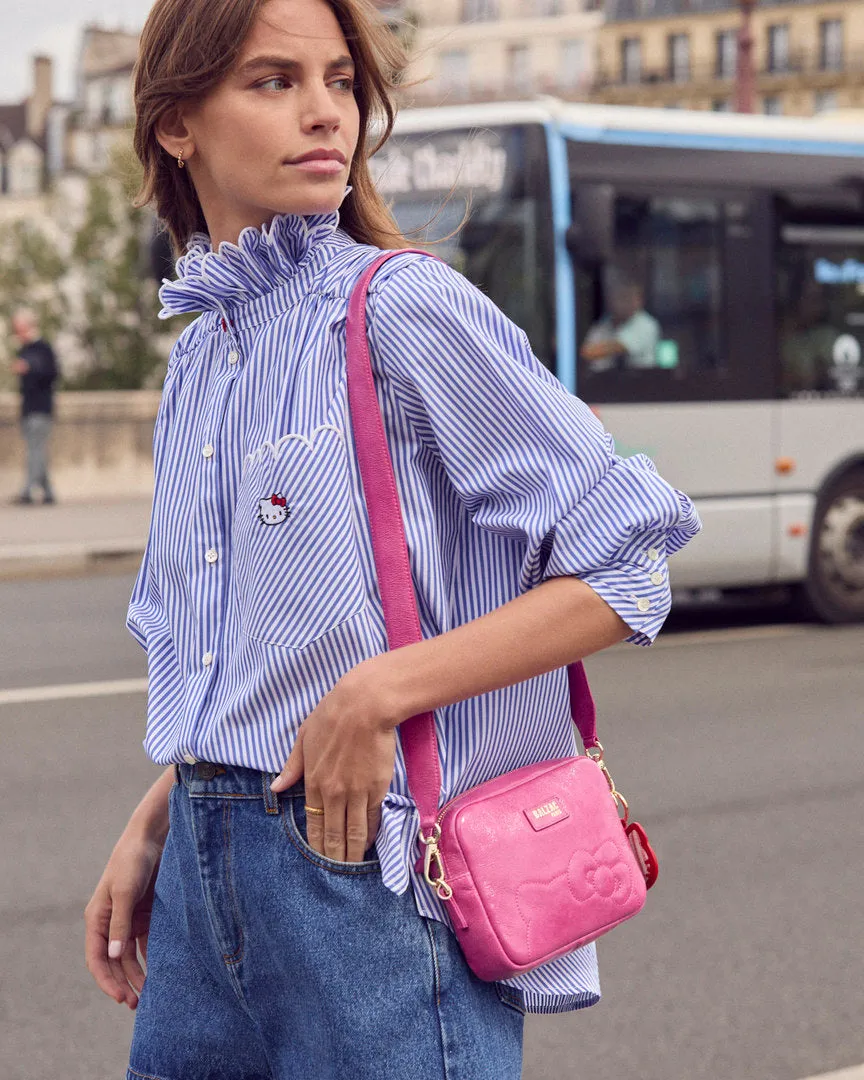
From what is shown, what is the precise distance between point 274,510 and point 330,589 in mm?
93

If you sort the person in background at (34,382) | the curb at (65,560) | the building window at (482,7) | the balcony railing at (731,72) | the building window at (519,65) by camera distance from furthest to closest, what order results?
the balcony railing at (731,72)
the building window at (519,65)
the building window at (482,7)
the person in background at (34,382)
the curb at (65,560)

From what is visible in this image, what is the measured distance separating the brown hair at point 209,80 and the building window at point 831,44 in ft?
273

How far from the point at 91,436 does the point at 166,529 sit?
59.9 feet

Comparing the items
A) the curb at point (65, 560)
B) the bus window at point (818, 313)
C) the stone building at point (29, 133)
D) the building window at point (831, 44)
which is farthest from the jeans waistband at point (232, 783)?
the stone building at point (29, 133)

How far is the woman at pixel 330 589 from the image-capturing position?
1.43m

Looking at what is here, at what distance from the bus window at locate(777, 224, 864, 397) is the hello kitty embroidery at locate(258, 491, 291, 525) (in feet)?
27.9

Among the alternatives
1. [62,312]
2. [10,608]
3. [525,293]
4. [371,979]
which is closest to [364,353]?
[371,979]

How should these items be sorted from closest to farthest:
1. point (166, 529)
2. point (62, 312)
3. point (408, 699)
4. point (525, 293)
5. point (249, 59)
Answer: point (408, 699) → point (249, 59) → point (166, 529) → point (525, 293) → point (62, 312)

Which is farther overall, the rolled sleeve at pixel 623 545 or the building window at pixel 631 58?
the building window at pixel 631 58

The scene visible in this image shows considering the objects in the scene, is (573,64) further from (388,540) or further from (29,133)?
(388,540)

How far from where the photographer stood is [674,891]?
462 centimetres

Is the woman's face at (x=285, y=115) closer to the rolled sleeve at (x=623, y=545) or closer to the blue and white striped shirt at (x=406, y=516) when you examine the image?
the blue and white striped shirt at (x=406, y=516)

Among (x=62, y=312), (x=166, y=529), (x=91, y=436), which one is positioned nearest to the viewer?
(x=166, y=529)

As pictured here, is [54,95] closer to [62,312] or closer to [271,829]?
[62,312]
